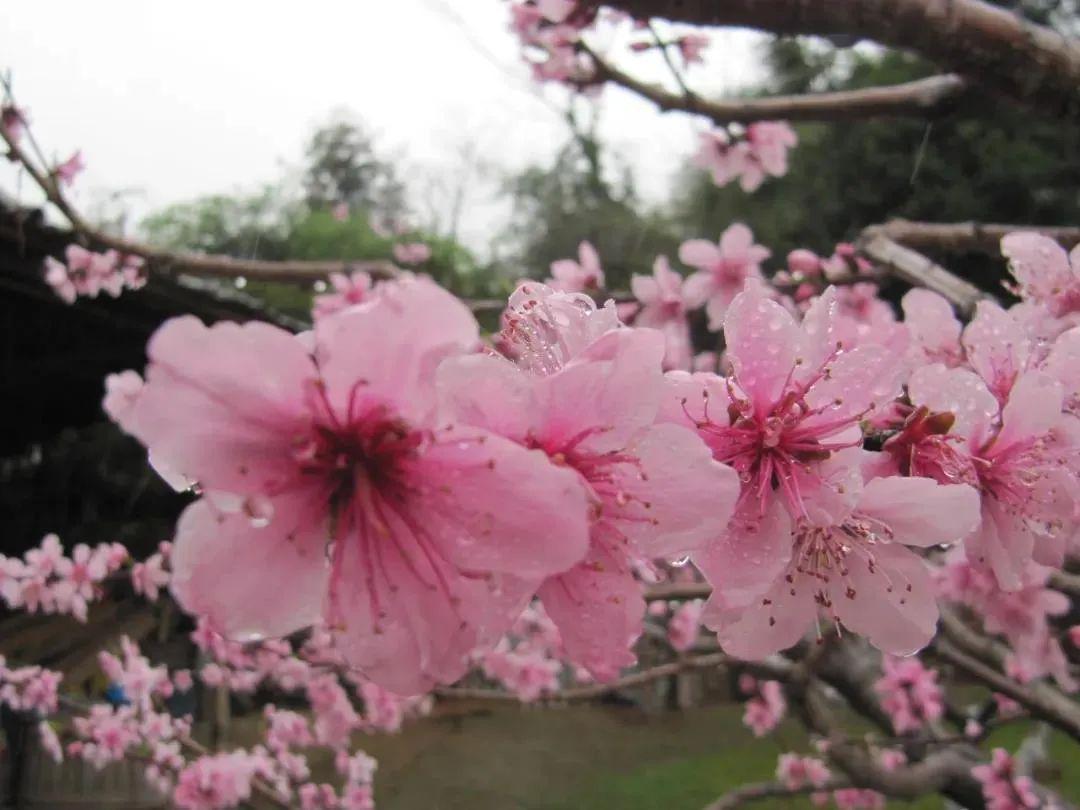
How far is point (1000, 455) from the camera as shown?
59 centimetres

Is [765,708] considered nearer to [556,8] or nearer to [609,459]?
[556,8]

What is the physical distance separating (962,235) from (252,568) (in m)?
1.62

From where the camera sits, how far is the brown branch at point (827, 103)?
1703 millimetres

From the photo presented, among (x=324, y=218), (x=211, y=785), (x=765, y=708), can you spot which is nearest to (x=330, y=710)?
(x=211, y=785)

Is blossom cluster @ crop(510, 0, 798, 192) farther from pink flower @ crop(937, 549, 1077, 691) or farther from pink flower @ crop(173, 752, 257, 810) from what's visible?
pink flower @ crop(173, 752, 257, 810)

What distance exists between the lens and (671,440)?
Result: 453mm

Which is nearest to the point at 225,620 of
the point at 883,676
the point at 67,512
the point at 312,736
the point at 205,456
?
the point at 205,456

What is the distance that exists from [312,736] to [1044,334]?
374 centimetres

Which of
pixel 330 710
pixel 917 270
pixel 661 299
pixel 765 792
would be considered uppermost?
pixel 917 270

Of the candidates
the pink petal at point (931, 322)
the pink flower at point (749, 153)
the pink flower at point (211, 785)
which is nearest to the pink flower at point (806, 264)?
the pink flower at point (749, 153)

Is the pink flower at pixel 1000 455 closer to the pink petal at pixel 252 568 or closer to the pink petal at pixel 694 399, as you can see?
the pink petal at pixel 694 399

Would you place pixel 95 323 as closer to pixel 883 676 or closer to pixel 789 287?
pixel 789 287

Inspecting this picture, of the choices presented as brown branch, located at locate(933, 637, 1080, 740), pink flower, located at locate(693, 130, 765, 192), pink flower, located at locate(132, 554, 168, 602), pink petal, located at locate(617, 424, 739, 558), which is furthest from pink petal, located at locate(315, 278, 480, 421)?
pink flower, located at locate(693, 130, 765, 192)

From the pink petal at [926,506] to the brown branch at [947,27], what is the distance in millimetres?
893
